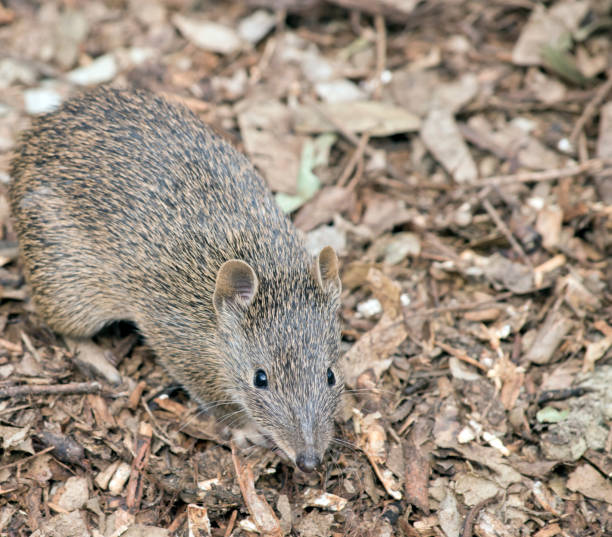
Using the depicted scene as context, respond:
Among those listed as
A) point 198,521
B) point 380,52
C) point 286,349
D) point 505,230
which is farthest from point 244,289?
point 380,52

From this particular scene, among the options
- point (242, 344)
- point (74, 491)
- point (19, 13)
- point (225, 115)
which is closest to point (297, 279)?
point (242, 344)

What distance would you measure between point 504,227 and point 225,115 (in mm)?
3414

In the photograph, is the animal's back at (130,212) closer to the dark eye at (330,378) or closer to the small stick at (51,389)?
the small stick at (51,389)

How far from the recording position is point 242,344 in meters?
5.69

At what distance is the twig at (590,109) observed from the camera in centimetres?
808

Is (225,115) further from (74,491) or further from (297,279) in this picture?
(74,491)

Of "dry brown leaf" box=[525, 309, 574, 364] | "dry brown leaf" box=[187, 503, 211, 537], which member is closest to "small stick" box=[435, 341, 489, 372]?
"dry brown leaf" box=[525, 309, 574, 364]

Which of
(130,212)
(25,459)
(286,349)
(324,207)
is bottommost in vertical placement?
(324,207)

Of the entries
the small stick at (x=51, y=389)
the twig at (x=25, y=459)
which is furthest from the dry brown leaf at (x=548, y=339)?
the twig at (x=25, y=459)

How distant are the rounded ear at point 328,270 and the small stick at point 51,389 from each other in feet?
6.96

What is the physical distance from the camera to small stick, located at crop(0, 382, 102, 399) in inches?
231

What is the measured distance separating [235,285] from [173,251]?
0.69 m

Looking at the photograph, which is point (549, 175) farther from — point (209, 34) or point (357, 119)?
point (209, 34)

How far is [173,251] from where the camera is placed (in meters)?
5.97
